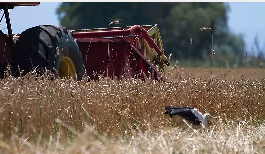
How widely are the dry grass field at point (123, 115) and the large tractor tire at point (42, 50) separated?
0.76 metres

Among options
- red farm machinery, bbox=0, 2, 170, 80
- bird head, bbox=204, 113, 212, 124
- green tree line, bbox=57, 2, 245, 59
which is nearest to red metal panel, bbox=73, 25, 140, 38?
red farm machinery, bbox=0, 2, 170, 80

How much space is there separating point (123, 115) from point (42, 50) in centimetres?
138

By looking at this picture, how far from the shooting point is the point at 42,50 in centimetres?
629

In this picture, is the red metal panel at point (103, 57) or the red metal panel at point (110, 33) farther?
the red metal panel at point (110, 33)

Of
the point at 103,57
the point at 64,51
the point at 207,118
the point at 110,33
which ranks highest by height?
the point at 110,33

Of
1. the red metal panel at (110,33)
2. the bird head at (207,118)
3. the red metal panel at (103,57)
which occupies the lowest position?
the bird head at (207,118)

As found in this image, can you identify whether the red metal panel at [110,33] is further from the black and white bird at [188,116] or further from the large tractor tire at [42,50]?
the black and white bird at [188,116]

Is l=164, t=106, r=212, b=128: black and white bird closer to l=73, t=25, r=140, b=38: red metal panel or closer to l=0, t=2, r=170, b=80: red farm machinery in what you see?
l=0, t=2, r=170, b=80: red farm machinery

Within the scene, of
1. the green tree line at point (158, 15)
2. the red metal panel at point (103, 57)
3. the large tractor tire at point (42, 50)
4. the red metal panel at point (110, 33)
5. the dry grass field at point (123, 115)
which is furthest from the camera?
the green tree line at point (158, 15)

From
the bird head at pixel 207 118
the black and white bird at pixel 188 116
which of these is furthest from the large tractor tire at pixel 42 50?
the bird head at pixel 207 118

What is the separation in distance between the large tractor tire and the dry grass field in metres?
0.76

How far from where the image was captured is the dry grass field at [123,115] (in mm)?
4367

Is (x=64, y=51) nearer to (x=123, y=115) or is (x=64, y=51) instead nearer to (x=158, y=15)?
(x=123, y=115)

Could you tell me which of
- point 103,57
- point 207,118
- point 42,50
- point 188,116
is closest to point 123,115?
point 188,116
